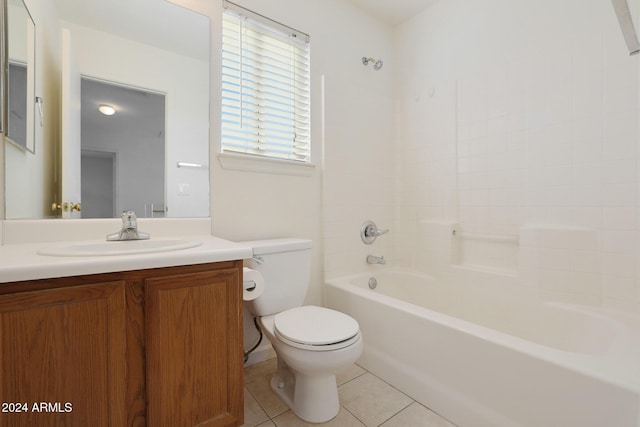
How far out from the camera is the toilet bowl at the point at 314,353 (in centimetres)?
124

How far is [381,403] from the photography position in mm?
1456

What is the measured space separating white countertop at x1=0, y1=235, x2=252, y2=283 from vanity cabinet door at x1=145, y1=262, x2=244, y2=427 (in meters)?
0.06

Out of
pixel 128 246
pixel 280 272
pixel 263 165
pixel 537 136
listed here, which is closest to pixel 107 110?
pixel 128 246

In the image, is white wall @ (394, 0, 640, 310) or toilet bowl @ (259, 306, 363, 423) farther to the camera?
white wall @ (394, 0, 640, 310)

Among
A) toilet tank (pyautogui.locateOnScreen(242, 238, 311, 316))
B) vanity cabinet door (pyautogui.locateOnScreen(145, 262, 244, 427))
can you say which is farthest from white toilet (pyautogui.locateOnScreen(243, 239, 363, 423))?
vanity cabinet door (pyautogui.locateOnScreen(145, 262, 244, 427))

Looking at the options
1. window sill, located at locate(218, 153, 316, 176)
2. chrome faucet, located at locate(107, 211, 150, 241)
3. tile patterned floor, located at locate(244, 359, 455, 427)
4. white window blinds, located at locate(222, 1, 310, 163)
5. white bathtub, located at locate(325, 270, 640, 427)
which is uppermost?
white window blinds, located at locate(222, 1, 310, 163)

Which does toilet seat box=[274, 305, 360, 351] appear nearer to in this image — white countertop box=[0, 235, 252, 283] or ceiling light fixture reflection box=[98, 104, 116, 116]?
white countertop box=[0, 235, 252, 283]

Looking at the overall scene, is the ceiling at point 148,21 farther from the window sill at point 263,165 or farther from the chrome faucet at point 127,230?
the chrome faucet at point 127,230

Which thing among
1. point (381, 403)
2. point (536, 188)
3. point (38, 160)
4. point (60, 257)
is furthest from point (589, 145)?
point (38, 160)

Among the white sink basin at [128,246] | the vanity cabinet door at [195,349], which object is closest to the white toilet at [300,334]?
the vanity cabinet door at [195,349]

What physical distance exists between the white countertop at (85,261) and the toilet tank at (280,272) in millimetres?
428

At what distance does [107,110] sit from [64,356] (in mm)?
1082

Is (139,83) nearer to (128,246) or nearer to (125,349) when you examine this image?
(128,246)

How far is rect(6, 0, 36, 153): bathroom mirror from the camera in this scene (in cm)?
116
